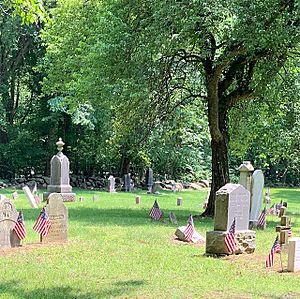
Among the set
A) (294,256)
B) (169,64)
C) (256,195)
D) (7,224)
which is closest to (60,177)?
(169,64)

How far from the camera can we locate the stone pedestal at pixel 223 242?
A: 37.0 ft

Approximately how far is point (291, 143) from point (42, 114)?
2185 cm

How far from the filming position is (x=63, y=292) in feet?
26.4

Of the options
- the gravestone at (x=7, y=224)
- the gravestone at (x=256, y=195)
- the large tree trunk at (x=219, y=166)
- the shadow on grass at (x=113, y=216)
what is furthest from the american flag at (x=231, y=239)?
the large tree trunk at (x=219, y=166)

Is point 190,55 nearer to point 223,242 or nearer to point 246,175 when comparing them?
point 246,175

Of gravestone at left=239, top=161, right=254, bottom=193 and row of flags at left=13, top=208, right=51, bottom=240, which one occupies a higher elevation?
gravestone at left=239, top=161, right=254, bottom=193

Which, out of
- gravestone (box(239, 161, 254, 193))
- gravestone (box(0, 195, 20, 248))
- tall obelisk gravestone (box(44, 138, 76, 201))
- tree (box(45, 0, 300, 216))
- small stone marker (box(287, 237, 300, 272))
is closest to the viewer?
small stone marker (box(287, 237, 300, 272))

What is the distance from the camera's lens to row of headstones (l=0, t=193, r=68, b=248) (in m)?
11.6

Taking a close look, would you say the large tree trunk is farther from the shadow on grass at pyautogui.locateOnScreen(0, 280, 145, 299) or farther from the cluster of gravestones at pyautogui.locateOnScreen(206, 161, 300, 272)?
the shadow on grass at pyautogui.locateOnScreen(0, 280, 145, 299)

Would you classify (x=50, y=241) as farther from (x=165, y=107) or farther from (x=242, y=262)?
(x=165, y=107)

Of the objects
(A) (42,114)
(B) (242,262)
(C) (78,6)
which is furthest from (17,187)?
(B) (242,262)

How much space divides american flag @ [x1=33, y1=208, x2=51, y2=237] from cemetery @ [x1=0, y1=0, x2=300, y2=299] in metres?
0.03

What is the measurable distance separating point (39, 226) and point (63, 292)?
4.28 metres

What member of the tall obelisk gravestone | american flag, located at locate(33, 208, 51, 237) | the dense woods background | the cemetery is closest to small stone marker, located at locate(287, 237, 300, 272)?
the cemetery
